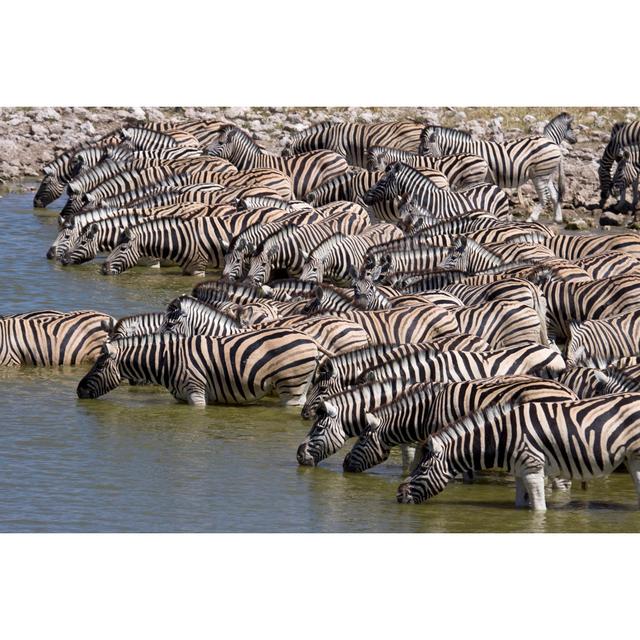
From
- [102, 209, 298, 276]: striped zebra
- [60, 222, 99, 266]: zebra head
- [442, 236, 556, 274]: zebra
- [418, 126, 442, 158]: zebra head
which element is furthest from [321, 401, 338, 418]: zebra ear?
[418, 126, 442, 158]: zebra head

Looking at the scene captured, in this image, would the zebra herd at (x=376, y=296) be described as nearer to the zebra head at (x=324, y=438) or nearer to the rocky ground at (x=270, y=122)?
the zebra head at (x=324, y=438)

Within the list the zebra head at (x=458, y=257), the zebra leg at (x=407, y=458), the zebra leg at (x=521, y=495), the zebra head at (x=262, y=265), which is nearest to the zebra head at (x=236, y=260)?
the zebra head at (x=262, y=265)

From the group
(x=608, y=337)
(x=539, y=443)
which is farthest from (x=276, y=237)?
(x=539, y=443)

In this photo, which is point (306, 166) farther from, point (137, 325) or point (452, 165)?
point (137, 325)

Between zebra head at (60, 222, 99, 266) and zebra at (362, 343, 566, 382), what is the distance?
9.55m

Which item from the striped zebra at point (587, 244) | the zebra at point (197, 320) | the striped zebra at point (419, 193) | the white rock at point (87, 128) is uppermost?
the white rock at point (87, 128)

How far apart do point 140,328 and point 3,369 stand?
5.10 feet

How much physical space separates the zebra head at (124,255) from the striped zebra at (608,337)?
8.14 meters

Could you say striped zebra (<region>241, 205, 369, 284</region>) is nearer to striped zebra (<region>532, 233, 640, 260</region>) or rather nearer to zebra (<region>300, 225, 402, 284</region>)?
zebra (<region>300, 225, 402, 284</region>)

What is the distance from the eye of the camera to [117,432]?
14.4 m

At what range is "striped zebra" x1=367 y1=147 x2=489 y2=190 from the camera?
25422mm

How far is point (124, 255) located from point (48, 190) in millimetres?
5632

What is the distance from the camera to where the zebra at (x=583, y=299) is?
1727 cm

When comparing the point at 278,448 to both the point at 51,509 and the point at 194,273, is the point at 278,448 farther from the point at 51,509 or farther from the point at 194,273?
the point at 194,273
